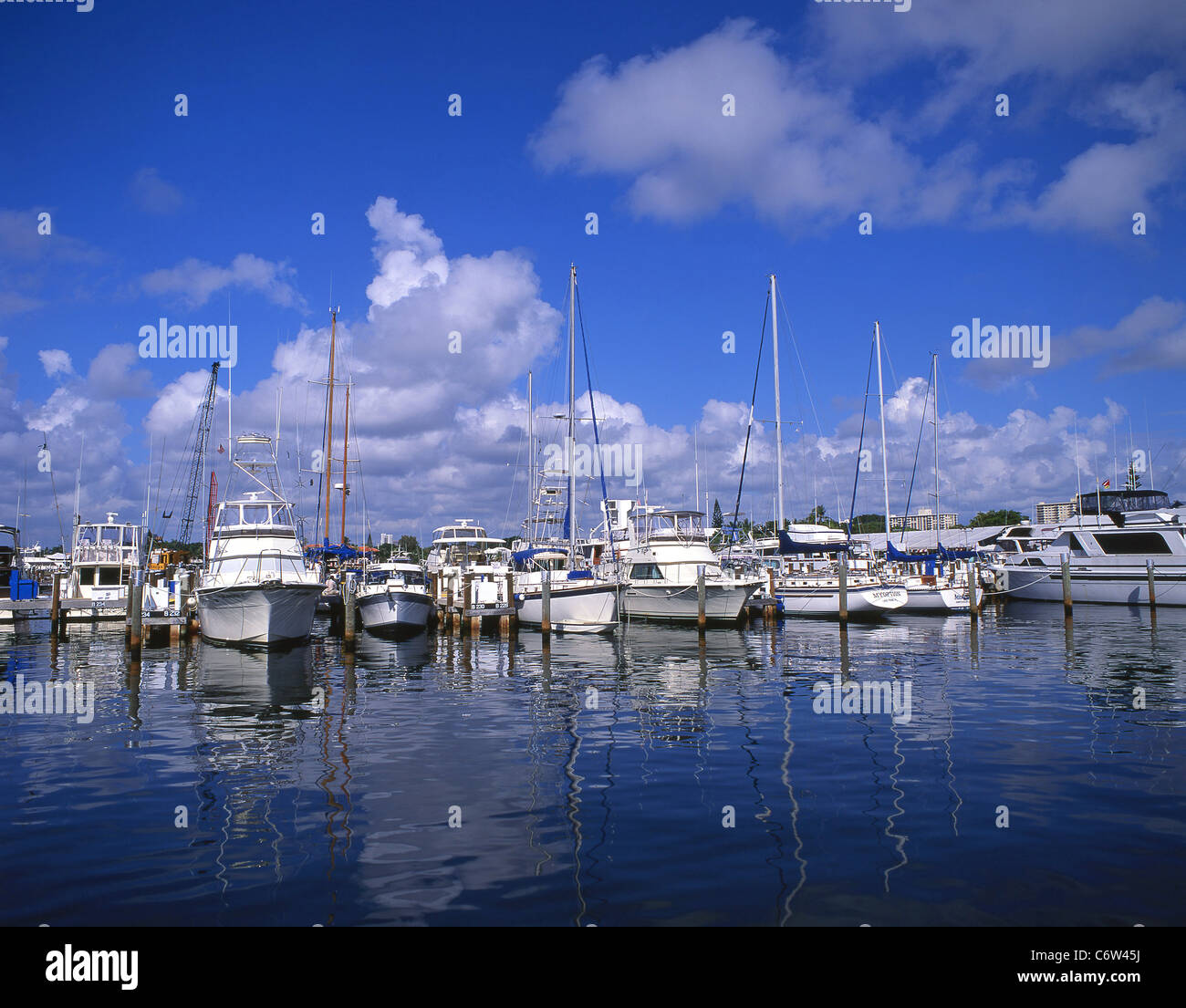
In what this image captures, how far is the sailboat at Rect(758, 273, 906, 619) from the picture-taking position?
40062 mm

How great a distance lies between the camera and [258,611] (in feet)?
95.0

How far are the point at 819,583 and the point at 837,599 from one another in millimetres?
1373

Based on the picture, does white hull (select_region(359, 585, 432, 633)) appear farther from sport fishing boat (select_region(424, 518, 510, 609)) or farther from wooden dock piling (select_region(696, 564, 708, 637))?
wooden dock piling (select_region(696, 564, 708, 637))

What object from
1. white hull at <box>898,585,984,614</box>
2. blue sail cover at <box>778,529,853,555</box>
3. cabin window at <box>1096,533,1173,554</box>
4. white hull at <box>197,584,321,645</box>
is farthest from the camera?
blue sail cover at <box>778,529,853,555</box>

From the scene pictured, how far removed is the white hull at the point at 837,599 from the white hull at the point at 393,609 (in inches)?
730

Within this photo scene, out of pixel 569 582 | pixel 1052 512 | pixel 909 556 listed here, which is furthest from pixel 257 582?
pixel 1052 512

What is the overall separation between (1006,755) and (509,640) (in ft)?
76.1

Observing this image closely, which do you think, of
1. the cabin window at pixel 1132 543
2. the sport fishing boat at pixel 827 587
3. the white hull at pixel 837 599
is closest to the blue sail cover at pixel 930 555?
the sport fishing boat at pixel 827 587

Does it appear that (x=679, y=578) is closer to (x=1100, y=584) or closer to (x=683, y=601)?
(x=683, y=601)

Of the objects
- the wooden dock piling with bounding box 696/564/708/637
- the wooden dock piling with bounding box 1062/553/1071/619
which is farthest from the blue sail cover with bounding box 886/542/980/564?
the wooden dock piling with bounding box 696/564/708/637

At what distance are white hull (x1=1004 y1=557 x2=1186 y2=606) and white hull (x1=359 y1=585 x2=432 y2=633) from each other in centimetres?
3667

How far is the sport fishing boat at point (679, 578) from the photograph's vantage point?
37.1m

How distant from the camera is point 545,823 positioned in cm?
997

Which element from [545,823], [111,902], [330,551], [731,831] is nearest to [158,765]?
[111,902]
